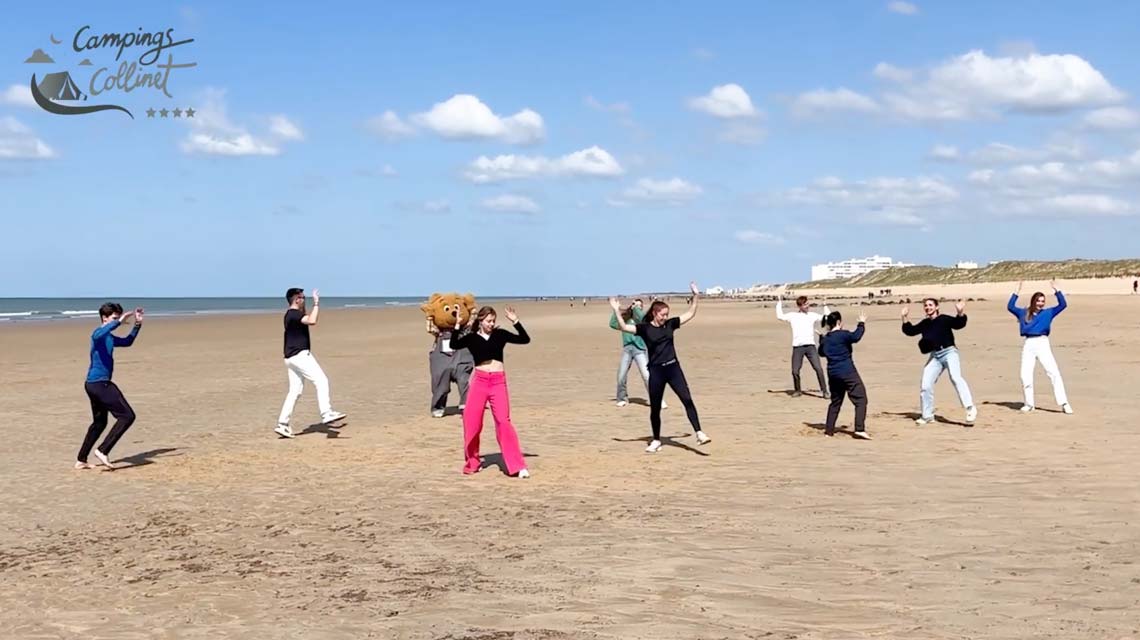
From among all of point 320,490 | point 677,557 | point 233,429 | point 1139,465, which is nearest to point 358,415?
point 233,429

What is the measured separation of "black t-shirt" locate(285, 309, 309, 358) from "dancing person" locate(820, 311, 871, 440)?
6920 millimetres

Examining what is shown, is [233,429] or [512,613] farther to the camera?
[233,429]

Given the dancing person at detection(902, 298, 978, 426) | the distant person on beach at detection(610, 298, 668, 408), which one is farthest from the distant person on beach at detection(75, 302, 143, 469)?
the dancing person at detection(902, 298, 978, 426)

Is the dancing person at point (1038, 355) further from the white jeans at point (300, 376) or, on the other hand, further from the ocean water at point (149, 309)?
the ocean water at point (149, 309)

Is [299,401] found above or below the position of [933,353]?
below

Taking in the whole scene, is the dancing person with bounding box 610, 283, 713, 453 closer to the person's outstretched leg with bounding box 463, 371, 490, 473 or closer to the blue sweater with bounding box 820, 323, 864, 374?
the person's outstretched leg with bounding box 463, 371, 490, 473

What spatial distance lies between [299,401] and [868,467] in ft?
36.4

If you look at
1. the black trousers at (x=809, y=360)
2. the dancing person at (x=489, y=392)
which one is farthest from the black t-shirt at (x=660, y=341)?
the black trousers at (x=809, y=360)

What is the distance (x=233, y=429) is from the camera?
13625mm

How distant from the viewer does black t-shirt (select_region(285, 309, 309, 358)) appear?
1192cm

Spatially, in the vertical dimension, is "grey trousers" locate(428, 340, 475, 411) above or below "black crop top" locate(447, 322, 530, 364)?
below

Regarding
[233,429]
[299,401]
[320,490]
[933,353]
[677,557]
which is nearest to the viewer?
[677,557]

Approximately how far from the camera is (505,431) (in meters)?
9.52

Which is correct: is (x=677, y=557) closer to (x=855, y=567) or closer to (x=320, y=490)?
(x=855, y=567)
